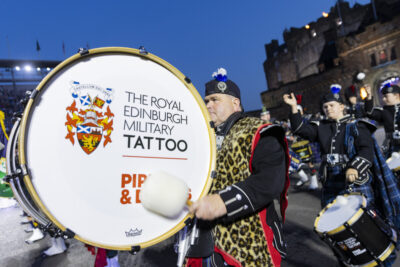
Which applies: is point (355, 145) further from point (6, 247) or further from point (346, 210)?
point (6, 247)

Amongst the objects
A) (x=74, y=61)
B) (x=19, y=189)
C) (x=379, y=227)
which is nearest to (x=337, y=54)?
(x=379, y=227)

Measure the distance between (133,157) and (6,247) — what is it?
18.9ft

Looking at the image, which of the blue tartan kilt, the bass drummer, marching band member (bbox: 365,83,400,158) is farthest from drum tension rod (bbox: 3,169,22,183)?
marching band member (bbox: 365,83,400,158)

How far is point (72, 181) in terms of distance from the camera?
1.14 metres

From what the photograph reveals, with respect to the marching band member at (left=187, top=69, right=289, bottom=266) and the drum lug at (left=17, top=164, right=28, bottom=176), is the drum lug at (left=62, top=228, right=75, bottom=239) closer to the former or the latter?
the drum lug at (left=17, top=164, right=28, bottom=176)

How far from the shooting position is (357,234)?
224 centimetres

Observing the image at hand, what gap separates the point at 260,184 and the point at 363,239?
1.54 metres

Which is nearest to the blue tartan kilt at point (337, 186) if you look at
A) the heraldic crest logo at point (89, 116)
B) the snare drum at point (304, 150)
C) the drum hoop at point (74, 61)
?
the drum hoop at point (74, 61)

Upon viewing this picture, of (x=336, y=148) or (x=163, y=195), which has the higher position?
(x=163, y=195)

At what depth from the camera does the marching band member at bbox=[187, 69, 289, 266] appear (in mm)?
1371

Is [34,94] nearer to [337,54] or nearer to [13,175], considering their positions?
[13,175]

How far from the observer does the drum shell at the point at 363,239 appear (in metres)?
2.25

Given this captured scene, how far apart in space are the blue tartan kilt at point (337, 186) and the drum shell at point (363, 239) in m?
0.56

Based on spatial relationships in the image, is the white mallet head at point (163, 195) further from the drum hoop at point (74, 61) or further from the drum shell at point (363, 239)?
the drum shell at point (363, 239)
